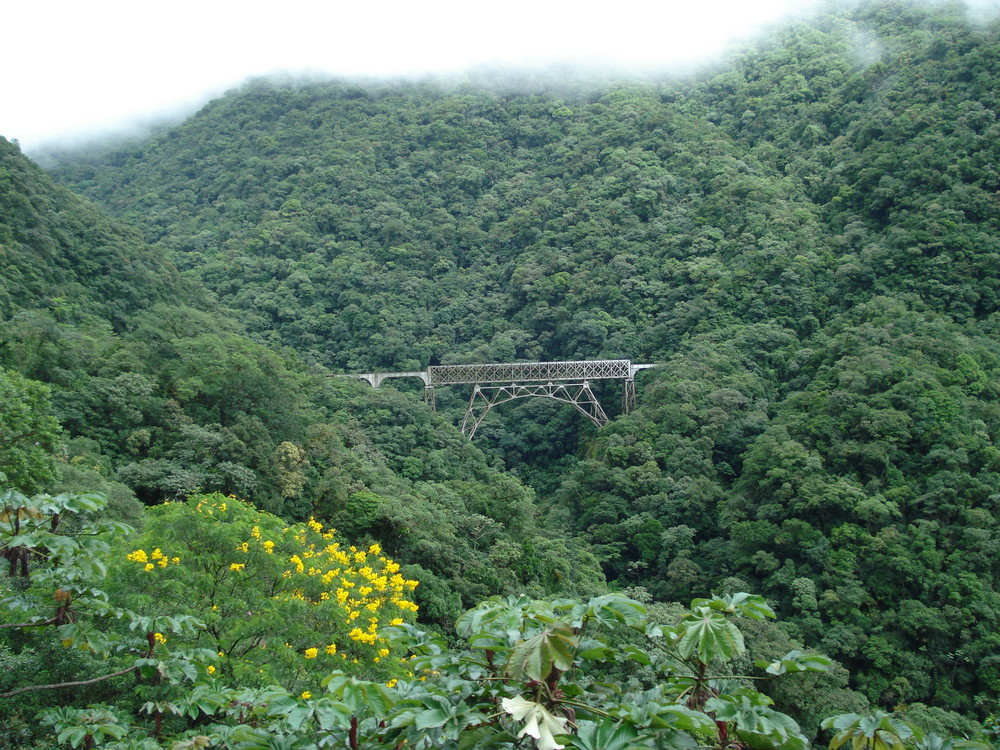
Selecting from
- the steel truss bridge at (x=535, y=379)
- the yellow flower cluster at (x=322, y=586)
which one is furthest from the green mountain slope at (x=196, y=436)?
the steel truss bridge at (x=535, y=379)

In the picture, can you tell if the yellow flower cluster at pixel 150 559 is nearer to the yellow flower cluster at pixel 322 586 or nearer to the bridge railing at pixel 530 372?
the yellow flower cluster at pixel 322 586

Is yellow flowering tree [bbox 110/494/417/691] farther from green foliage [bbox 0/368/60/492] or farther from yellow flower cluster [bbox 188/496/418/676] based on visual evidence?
green foliage [bbox 0/368/60/492]

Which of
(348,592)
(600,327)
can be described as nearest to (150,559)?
(348,592)

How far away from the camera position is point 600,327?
34.7 meters

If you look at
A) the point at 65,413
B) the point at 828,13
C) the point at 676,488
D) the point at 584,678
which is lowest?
the point at 676,488

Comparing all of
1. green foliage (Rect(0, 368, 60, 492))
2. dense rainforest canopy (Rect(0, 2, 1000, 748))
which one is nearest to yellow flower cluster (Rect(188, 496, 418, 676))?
green foliage (Rect(0, 368, 60, 492))

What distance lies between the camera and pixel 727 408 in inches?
1043

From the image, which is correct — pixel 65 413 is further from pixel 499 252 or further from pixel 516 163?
pixel 516 163

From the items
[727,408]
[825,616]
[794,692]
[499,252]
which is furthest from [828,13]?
[794,692]

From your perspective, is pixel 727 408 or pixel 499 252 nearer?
pixel 727 408

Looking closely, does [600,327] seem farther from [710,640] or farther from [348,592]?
[710,640]

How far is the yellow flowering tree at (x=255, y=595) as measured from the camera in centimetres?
728

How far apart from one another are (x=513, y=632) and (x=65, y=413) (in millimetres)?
15768

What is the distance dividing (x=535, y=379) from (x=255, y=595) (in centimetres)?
2471
